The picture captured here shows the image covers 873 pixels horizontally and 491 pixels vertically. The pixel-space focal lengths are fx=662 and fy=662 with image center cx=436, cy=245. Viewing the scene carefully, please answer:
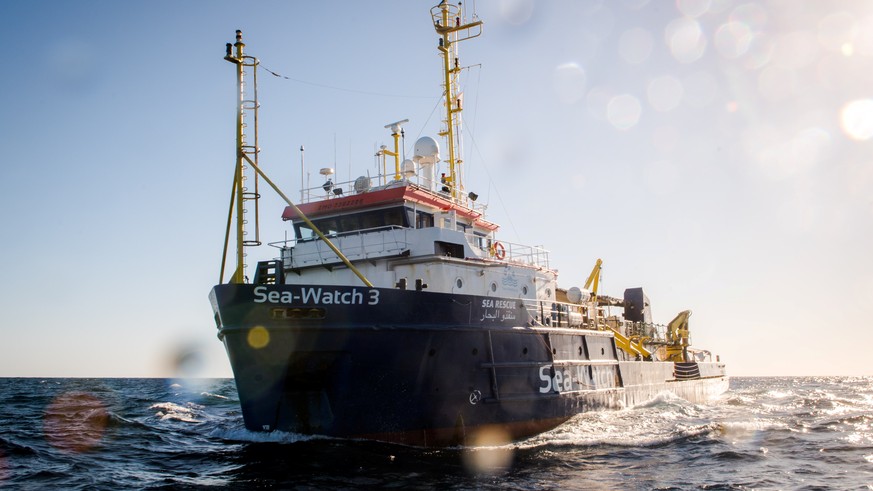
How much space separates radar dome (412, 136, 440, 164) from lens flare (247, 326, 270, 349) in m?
8.35

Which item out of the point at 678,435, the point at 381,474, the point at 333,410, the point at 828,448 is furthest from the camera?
the point at 678,435

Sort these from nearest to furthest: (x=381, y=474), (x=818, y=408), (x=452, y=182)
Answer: (x=381, y=474) < (x=452, y=182) < (x=818, y=408)

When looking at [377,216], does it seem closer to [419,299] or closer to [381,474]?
[419,299]

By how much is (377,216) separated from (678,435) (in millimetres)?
9063

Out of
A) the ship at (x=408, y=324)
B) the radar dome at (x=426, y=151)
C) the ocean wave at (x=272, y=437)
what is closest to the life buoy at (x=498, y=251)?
the ship at (x=408, y=324)

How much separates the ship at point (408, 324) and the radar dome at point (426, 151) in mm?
60

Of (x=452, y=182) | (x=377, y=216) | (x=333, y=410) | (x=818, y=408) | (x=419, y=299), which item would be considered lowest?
(x=818, y=408)

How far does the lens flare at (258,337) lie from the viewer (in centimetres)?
1216

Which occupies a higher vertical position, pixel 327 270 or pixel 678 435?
pixel 327 270

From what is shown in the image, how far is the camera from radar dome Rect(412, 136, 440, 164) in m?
19.0

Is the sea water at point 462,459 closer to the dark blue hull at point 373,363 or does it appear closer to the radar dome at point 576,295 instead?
the dark blue hull at point 373,363

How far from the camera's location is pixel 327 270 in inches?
632

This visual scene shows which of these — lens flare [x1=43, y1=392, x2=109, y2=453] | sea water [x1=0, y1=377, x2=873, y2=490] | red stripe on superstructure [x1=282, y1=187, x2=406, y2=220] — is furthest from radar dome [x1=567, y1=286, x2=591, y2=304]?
lens flare [x1=43, y1=392, x2=109, y2=453]

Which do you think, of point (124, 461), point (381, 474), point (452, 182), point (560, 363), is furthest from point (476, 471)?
point (452, 182)
